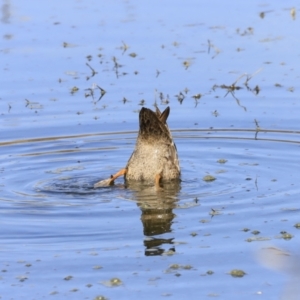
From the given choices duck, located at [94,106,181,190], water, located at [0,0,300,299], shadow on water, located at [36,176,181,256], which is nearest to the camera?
water, located at [0,0,300,299]

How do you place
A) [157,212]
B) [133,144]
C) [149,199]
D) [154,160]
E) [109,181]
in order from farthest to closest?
1. [133,144]
2. [154,160]
3. [109,181]
4. [149,199]
5. [157,212]

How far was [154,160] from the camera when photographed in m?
10.6

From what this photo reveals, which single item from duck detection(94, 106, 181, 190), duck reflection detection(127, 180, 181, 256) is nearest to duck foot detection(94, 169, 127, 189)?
duck detection(94, 106, 181, 190)

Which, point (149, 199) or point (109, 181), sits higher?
point (109, 181)

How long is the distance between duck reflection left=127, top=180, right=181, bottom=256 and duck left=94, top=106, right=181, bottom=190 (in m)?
0.13

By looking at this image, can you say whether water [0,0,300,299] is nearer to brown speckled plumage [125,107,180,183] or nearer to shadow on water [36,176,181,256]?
shadow on water [36,176,181,256]

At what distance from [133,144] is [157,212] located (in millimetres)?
3063

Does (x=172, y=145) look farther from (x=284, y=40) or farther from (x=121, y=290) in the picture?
(x=284, y=40)

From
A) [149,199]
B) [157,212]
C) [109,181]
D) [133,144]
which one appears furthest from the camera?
[133,144]

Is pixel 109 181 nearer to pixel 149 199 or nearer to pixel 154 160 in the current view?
pixel 154 160

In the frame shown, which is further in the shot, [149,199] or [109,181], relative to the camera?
[109,181]

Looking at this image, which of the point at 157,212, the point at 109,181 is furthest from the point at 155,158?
the point at 157,212

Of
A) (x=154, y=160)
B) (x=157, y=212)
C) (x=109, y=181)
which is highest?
(x=154, y=160)

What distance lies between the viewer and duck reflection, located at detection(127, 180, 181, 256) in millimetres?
8023
